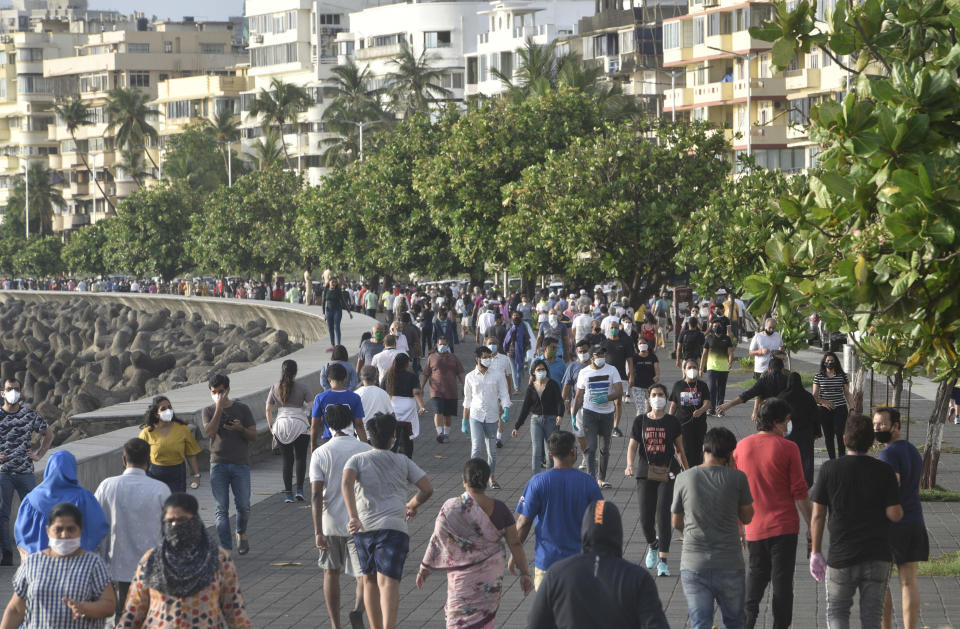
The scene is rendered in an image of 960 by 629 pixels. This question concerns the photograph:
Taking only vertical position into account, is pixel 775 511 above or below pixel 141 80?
below

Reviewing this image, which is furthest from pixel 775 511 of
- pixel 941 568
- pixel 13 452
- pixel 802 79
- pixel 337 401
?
pixel 802 79

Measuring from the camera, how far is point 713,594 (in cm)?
885

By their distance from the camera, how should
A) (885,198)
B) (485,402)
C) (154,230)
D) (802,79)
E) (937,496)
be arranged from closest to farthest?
(885,198) < (937,496) < (485,402) < (802,79) < (154,230)

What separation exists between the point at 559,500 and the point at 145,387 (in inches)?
1241

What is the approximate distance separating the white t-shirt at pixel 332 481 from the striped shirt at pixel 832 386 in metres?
7.31

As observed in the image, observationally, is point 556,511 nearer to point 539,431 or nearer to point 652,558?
point 652,558

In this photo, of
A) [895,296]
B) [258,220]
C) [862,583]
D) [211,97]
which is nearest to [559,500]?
[862,583]

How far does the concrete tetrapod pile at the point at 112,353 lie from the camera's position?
36.3 m

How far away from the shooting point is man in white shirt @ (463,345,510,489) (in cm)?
1653

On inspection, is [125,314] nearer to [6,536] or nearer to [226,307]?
[226,307]

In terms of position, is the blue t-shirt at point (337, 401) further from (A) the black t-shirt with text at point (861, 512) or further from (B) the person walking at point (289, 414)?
(A) the black t-shirt with text at point (861, 512)

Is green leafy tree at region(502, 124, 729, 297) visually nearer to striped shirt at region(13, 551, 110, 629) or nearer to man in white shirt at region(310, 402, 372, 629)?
man in white shirt at region(310, 402, 372, 629)

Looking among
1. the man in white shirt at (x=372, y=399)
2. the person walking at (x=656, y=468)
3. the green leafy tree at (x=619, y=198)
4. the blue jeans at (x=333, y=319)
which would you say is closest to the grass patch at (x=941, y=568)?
the person walking at (x=656, y=468)

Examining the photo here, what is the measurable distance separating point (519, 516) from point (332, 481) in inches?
59.0
